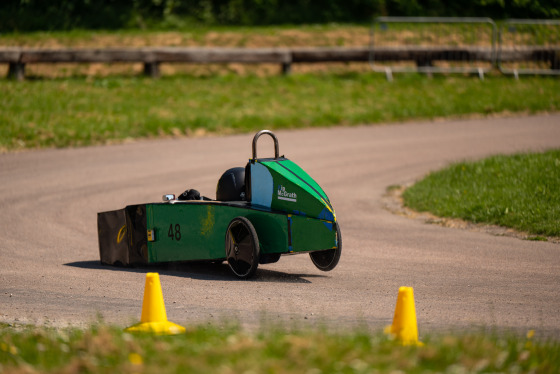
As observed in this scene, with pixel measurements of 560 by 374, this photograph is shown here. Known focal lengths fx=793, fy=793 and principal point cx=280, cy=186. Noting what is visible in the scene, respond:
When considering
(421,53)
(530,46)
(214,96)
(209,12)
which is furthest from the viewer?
(209,12)

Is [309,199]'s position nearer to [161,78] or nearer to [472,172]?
[472,172]

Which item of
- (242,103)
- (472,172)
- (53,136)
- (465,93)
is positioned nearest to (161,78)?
(242,103)

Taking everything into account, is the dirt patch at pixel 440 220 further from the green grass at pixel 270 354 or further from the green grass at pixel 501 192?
the green grass at pixel 270 354

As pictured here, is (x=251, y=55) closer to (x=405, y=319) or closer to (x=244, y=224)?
(x=244, y=224)

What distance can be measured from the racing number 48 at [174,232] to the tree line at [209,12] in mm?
17775

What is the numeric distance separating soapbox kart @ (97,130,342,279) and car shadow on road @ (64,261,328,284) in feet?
0.43

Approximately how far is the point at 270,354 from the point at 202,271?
13.7 feet

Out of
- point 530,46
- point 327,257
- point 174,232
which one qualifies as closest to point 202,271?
point 174,232

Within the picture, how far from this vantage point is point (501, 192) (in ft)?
37.6

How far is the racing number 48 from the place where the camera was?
8399mm

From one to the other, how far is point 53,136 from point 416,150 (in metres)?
7.67

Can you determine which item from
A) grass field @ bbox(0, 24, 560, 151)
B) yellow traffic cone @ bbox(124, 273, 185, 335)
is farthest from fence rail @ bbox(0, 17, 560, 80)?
yellow traffic cone @ bbox(124, 273, 185, 335)

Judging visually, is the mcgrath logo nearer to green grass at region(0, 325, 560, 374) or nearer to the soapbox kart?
the soapbox kart

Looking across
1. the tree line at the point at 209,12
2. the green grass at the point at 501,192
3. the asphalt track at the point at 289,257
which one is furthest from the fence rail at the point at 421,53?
the green grass at the point at 501,192
